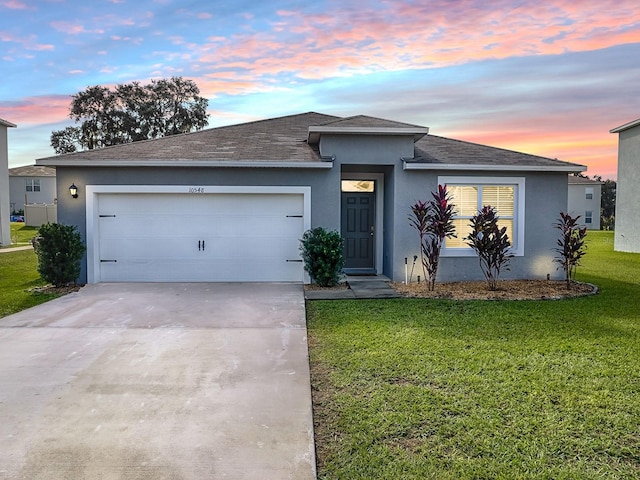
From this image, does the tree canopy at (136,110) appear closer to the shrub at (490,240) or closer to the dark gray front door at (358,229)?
the dark gray front door at (358,229)

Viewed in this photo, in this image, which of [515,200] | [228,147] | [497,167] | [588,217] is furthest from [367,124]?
[588,217]

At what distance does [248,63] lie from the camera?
13305mm

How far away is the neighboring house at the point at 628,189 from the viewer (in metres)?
18.1

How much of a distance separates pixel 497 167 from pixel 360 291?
172 inches

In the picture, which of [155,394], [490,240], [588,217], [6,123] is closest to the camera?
[155,394]

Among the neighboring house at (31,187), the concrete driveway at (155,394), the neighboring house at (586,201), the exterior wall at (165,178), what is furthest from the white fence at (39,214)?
the neighboring house at (586,201)

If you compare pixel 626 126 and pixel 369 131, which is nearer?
pixel 369 131

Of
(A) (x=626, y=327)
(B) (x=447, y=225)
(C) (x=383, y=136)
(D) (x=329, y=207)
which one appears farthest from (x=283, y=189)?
(A) (x=626, y=327)

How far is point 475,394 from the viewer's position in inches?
161

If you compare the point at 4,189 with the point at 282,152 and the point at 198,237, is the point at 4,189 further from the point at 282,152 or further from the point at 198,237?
the point at 282,152

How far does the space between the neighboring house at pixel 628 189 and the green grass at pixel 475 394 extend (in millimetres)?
13726

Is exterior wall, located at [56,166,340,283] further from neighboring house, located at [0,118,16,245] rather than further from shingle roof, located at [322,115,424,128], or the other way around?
neighboring house, located at [0,118,16,245]

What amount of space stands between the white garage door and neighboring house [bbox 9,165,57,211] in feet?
107

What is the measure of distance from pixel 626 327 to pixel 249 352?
217 inches
